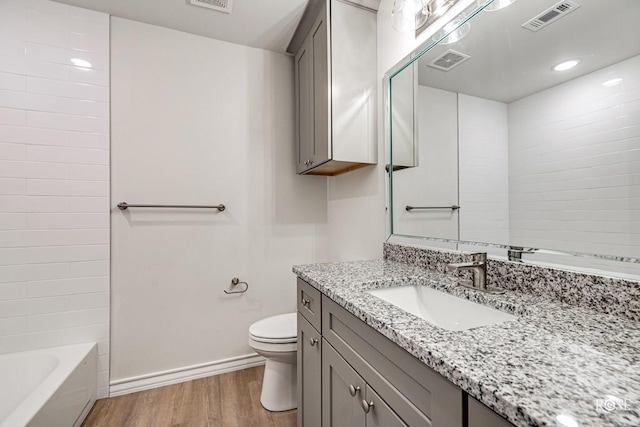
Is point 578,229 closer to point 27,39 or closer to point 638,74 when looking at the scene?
point 638,74

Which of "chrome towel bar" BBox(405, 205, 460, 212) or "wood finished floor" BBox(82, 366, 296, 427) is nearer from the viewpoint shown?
"chrome towel bar" BBox(405, 205, 460, 212)

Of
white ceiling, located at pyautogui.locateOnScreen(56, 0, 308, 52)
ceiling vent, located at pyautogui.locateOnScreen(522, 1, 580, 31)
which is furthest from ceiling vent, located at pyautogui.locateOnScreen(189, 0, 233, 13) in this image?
ceiling vent, located at pyautogui.locateOnScreen(522, 1, 580, 31)

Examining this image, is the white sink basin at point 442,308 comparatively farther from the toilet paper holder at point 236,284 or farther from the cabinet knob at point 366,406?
the toilet paper holder at point 236,284

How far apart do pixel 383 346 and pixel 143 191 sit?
1742mm

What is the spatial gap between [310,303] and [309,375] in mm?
299

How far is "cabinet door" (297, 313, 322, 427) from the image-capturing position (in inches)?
43.7

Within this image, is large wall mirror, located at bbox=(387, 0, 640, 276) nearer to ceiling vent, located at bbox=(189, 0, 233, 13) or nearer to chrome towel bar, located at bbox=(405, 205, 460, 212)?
chrome towel bar, located at bbox=(405, 205, 460, 212)

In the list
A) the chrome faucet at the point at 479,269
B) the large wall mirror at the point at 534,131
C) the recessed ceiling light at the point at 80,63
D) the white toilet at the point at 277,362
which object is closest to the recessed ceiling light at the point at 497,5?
the large wall mirror at the point at 534,131

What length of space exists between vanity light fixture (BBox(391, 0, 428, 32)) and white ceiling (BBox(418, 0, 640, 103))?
199 millimetres

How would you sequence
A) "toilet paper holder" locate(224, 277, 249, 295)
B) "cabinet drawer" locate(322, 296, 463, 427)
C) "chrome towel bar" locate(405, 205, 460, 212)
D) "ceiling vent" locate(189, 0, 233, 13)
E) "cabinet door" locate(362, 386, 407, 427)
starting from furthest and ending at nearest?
"toilet paper holder" locate(224, 277, 249, 295) < "ceiling vent" locate(189, 0, 233, 13) < "chrome towel bar" locate(405, 205, 460, 212) < "cabinet door" locate(362, 386, 407, 427) < "cabinet drawer" locate(322, 296, 463, 427)

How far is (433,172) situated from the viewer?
52.6 inches

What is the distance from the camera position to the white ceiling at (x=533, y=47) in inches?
28.9

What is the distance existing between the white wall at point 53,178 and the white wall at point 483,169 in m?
1.94

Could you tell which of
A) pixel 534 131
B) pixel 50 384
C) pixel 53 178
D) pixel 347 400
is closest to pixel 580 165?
pixel 534 131
